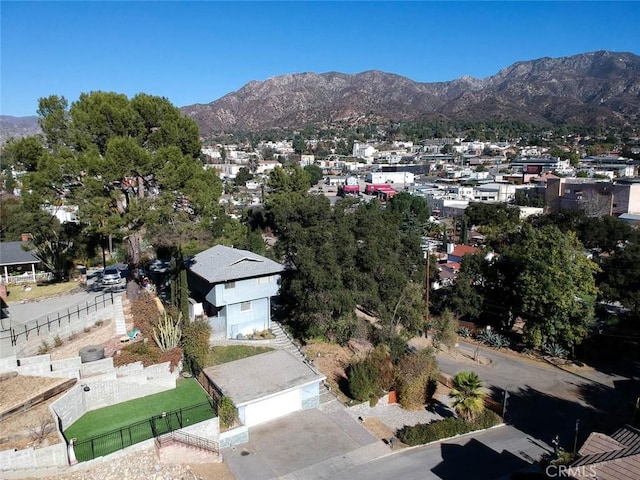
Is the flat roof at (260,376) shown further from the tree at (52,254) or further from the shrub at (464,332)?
the tree at (52,254)

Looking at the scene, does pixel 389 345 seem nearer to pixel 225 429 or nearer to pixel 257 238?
pixel 225 429

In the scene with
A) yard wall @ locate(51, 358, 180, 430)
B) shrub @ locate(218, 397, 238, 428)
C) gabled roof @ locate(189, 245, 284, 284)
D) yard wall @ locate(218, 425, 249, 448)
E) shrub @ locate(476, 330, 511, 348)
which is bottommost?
shrub @ locate(476, 330, 511, 348)

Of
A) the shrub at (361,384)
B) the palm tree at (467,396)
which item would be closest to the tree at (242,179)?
the shrub at (361,384)

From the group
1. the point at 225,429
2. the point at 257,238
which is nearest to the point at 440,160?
the point at 257,238

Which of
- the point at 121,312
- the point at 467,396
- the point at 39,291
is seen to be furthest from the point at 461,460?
the point at 39,291

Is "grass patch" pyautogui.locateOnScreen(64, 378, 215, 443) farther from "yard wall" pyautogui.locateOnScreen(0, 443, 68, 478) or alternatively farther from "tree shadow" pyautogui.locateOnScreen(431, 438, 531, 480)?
"tree shadow" pyautogui.locateOnScreen(431, 438, 531, 480)

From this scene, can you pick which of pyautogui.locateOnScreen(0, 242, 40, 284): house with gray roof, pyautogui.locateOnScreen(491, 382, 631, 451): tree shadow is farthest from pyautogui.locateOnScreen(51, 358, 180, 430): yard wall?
pyautogui.locateOnScreen(0, 242, 40, 284): house with gray roof
